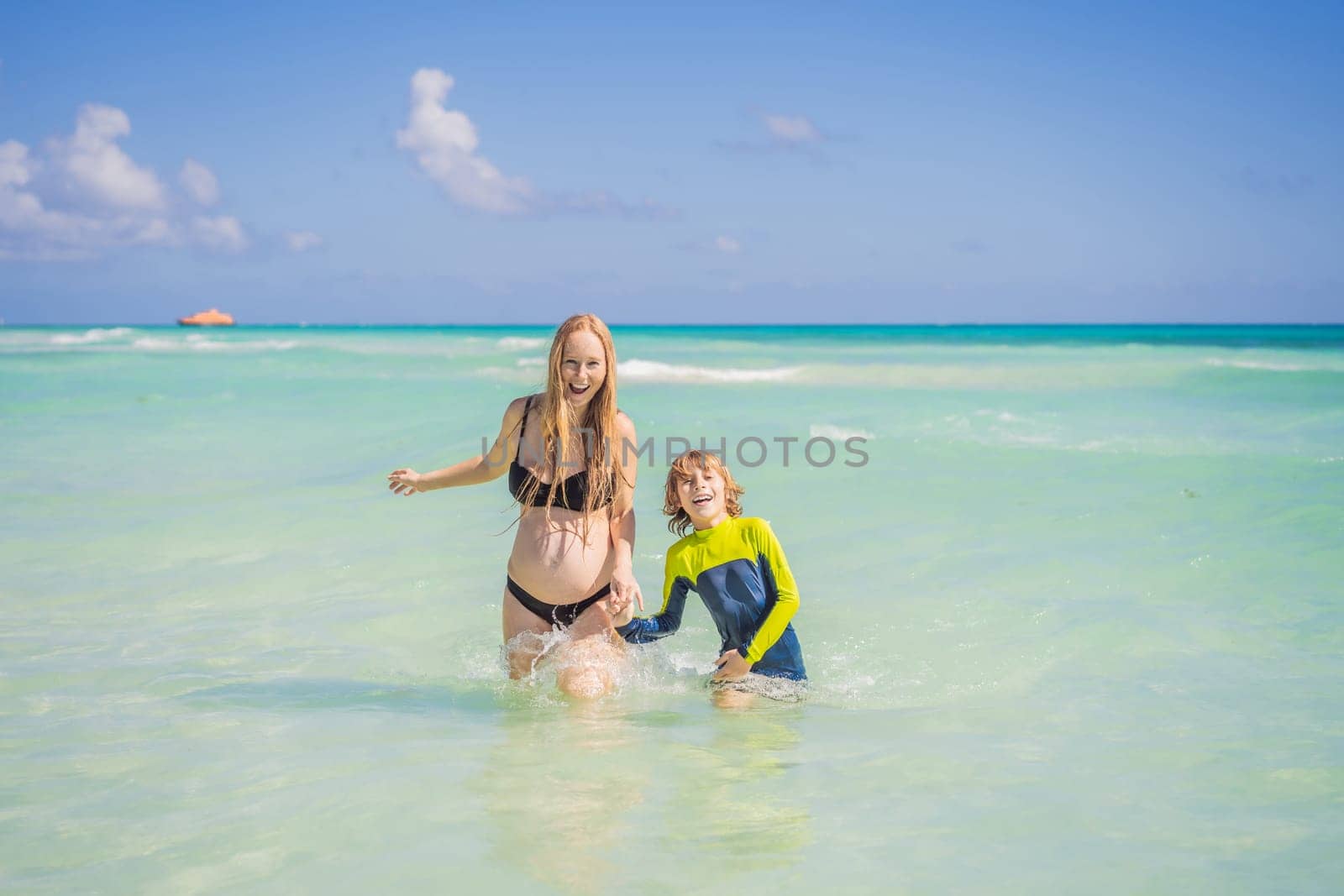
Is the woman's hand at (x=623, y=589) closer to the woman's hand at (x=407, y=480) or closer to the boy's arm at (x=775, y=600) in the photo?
the boy's arm at (x=775, y=600)

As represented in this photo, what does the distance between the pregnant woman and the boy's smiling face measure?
229 mm

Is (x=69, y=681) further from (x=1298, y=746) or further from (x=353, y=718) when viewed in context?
(x=1298, y=746)

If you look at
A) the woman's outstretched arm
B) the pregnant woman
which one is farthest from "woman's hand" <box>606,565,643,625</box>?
the woman's outstretched arm

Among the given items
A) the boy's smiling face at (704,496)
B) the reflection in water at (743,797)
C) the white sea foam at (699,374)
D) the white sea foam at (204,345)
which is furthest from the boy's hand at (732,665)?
the white sea foam at (204,345)

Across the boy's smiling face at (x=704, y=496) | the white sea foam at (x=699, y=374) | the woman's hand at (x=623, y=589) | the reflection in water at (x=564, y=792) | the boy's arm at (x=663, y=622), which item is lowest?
the reflection in water at (x=564, y=792)

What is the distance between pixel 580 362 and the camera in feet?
13.2

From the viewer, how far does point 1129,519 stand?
7.60 meters

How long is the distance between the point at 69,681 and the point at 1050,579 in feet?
17.1

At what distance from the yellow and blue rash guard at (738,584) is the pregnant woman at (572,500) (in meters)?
0.21

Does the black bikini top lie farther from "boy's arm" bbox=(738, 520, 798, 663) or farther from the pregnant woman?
"boy's arm" bbox=(738, 520, 798, 663)

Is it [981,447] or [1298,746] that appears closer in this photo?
[1298,746]

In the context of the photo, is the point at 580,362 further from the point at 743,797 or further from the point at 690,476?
the point at 743,797

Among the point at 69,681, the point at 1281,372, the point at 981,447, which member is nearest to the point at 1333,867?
the point at 69,681

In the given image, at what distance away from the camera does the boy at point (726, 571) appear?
162 inches
